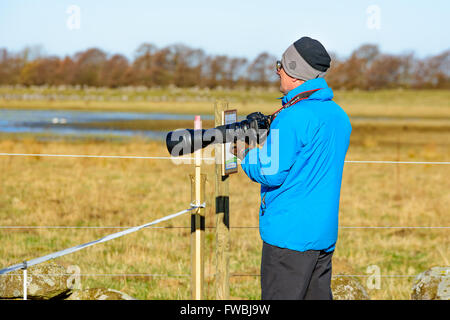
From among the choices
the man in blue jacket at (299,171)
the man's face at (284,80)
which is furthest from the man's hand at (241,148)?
the man's face at (284,80)

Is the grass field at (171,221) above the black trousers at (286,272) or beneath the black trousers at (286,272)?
beneath

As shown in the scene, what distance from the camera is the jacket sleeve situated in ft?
7.98

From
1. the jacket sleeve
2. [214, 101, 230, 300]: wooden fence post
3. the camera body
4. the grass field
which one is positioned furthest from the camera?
the grass field

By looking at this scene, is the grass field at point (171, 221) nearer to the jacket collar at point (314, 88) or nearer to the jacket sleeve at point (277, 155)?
the jacket sleeve at point (277, 155)

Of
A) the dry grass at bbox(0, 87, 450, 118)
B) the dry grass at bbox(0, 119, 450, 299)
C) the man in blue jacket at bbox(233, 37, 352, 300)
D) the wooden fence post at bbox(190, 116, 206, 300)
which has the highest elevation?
the dry grass at bbox(0, 87, 450, 118)

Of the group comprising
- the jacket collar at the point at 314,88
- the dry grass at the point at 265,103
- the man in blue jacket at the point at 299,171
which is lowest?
the man in blue jacket at the point at 299,171

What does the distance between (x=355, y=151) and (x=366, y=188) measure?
9002mm

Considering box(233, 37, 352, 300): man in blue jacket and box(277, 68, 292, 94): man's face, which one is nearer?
box(233, 37, 352, 300): man in blue jacket

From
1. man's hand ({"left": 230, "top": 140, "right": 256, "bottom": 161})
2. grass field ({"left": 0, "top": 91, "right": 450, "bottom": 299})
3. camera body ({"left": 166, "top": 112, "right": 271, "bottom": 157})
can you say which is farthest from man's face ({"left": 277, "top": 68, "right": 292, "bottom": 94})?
grass field ({"left": 0, "top": 91, "right": 450, "bottom": 299})

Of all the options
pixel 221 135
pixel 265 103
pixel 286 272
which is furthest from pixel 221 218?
pixel 265 103

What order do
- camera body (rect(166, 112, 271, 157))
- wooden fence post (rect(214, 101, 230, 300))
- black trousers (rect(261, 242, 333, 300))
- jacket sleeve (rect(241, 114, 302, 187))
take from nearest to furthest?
jacket sleeve (rect(241, 114, 302, 187)) < black trousers (rect(261, 242, 333, 300)) < camera body (rect(166, 112, 271, 157)) < wooden fence post (rect(214, 101, 230, 300))

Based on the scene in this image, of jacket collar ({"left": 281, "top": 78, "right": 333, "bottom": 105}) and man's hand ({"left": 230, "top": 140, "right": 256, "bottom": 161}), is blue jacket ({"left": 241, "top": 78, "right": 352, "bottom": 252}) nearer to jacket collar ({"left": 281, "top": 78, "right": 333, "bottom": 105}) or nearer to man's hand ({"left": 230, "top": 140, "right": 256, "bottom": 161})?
jacket collar ({"left": 281, "top": 78, "right": 333, "bottom": 105})

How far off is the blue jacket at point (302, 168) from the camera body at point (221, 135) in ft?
0.66

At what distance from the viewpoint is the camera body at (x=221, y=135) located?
2.73 m
